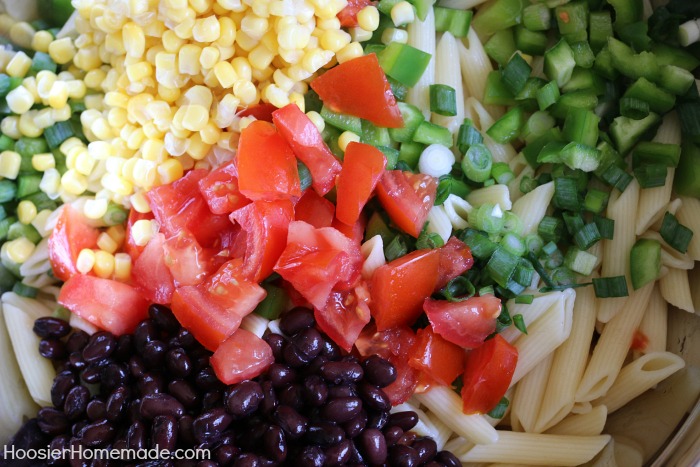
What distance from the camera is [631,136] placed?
255cm

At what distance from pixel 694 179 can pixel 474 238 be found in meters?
0.88

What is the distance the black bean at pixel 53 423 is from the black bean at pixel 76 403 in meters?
0.03

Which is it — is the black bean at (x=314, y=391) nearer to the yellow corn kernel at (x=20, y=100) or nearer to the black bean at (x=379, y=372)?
the black bean at (x=379, y=372)

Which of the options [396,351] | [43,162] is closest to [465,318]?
[396,351]

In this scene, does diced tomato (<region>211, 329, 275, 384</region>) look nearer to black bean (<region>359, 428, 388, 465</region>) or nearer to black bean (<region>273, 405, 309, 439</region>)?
black bean (<region>273, 405, 309, 439</region>)

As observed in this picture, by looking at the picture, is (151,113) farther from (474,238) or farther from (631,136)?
(631,136)

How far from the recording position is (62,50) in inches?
114

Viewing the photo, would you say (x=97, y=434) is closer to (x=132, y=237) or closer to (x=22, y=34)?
(x=132, y=237)

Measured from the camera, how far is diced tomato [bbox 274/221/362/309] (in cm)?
225

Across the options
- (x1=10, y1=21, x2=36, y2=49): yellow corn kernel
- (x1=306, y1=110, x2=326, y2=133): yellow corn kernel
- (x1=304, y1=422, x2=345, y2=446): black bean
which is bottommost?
(x1=304, y1=422, x2=345, y2=446): black bean

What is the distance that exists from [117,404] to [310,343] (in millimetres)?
702

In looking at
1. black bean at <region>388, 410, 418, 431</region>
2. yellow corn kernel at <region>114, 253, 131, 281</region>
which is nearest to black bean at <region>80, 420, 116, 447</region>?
yellow corn kernel at <region>114, 253, 131, 281</region>

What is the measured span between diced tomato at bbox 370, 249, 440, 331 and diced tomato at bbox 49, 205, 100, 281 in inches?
49.8

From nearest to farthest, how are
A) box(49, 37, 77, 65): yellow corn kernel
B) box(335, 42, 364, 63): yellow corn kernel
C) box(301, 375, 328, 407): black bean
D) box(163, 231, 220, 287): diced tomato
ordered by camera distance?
box(301, 375, 328, 407): black bean, box(163, 231, 220, 287): diced tomato, box(335, 42, 364, 63): yellow corn kernel, box(49, 37, 77, 65): yellow corn kernel
